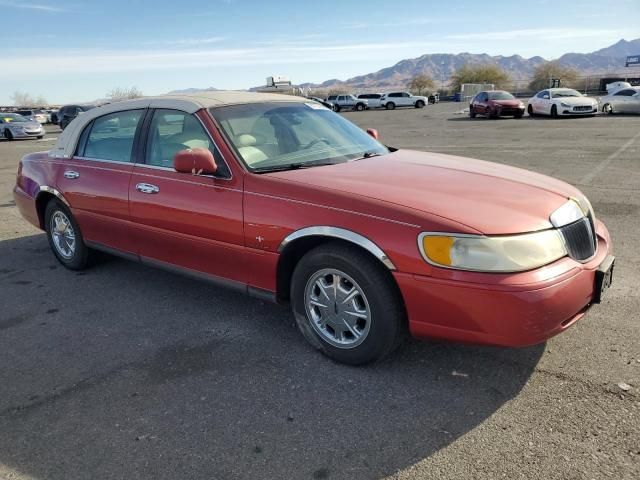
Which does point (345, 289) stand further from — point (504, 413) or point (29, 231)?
point (29, 231)

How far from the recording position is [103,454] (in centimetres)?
262

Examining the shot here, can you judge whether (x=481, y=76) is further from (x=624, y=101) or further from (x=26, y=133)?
(x=26, y=133)

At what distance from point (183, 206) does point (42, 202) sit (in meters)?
2.46

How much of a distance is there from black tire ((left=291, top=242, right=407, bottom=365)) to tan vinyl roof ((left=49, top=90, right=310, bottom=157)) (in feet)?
5.14

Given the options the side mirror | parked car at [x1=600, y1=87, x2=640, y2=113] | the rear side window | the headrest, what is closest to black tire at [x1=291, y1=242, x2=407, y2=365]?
the side mirror

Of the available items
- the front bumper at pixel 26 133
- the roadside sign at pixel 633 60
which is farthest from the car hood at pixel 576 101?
the roadside sign at pixel 633 60

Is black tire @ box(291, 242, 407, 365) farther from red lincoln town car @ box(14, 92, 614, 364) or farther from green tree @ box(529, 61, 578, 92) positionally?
green tree @ box(529, 61, 578, 92)

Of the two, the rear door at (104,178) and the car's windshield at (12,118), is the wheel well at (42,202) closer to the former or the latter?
the rear door at (104,178)

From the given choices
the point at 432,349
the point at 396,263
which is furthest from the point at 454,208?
the point at 432,349

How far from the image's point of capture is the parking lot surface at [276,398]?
2.51 metres

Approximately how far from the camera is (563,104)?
83.7ft

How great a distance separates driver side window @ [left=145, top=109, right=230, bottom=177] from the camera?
3945 millimetres

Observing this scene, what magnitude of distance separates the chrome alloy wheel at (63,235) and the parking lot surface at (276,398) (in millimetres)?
723

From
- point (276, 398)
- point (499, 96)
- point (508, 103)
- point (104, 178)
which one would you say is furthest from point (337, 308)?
point (499, 96)
